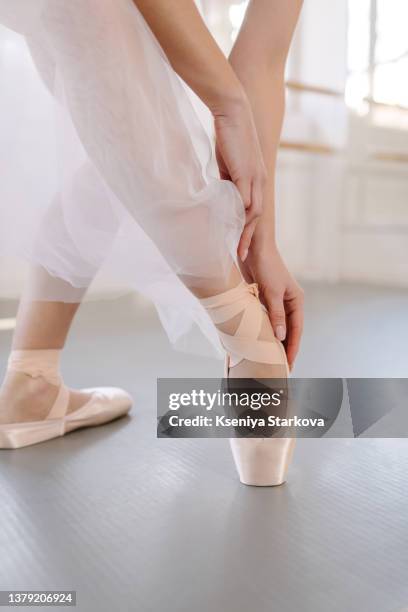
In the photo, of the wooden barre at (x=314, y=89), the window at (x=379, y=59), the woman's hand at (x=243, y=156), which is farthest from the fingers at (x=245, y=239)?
the window at (x=379, y=59)

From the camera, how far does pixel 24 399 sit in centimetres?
84

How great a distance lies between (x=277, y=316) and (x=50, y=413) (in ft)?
1.14

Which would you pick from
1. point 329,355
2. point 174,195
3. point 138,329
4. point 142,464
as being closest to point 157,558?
point 142,464

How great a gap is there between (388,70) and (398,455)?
10.1 feet

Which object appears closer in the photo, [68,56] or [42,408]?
[68,56]

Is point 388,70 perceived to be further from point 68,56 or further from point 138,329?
point 68,56

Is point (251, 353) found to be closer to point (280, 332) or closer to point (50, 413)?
point (280, 332)

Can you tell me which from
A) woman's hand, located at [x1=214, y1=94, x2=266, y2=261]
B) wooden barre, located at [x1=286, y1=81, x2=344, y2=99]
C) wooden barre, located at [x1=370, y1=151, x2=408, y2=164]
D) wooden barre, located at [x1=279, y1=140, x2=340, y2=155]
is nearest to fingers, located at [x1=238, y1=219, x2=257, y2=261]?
woman's hand, located at [x1=214, y1=94, x2=266, y2=261]

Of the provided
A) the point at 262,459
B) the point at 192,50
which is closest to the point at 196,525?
the point at 262,459

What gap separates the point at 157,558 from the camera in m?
0.55

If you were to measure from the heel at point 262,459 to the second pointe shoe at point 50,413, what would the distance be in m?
0.27

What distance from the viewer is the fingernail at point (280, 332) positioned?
72cm

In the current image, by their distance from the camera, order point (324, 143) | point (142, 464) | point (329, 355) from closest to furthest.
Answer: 1. point (142, 464)
2. point (329, 355)
3. point (324, 143)

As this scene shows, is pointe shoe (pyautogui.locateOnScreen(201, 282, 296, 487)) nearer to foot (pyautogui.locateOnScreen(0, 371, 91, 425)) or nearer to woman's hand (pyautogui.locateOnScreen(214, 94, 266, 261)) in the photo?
woman's hand (pyautogui.locateOnScreen(214, 94, 266, 261))
